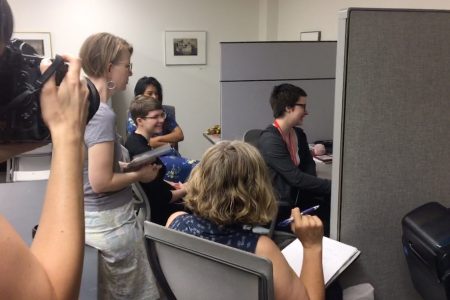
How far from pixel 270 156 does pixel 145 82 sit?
64.1 inches

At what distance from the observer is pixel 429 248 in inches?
39.8

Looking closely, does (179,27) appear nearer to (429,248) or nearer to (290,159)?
(290,159)

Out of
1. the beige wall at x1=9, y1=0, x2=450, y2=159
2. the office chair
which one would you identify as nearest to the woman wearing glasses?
the office chair

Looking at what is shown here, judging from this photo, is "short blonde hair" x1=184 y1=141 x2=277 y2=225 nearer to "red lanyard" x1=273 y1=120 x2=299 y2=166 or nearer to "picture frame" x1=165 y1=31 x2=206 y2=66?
"red lanyard" x1=273 y1=120 x2=299 y2=166

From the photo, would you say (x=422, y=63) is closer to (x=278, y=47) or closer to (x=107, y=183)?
(x=107, y=183)

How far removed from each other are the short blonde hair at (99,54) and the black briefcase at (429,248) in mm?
1090

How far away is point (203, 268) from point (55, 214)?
1.83 ft

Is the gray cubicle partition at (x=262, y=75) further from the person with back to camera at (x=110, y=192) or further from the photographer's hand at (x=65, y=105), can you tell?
the photographer's hand at (x=65, y=105)

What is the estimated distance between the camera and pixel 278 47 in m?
3.02

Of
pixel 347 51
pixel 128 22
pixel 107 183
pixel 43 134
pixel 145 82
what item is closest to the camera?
pixel 43 134

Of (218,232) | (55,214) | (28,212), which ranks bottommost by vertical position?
(28,212)

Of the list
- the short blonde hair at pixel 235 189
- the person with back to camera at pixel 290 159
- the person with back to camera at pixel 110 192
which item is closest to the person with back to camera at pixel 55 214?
the short blonde hair at pixel 235 189

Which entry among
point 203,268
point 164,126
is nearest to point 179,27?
point 164,126

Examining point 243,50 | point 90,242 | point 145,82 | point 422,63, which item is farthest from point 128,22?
point 422,63
